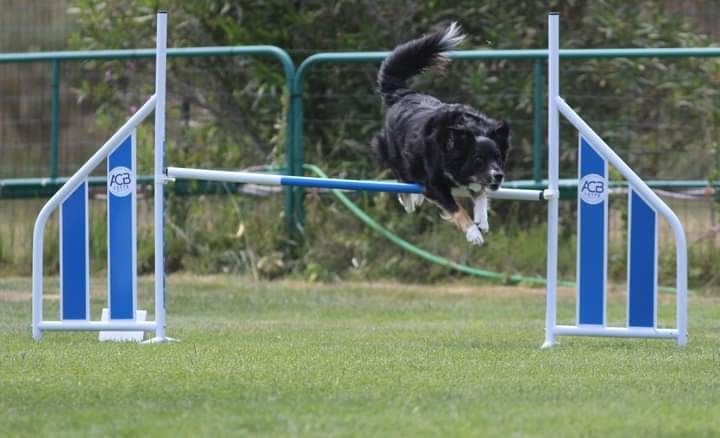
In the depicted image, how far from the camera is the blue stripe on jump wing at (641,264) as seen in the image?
7.00 m

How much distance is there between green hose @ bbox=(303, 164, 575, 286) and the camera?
11.4 metres

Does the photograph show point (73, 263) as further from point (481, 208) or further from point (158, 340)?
point (481, 208)

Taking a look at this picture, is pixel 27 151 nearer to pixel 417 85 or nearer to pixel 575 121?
pixel 417 85

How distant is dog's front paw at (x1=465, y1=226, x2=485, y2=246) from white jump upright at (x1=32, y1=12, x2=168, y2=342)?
1.54 m

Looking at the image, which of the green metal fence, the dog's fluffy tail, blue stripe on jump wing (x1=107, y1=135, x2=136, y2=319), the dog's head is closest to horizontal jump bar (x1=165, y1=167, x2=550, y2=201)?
the dog's head

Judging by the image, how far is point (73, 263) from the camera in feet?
23.8

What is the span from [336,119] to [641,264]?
5622mm

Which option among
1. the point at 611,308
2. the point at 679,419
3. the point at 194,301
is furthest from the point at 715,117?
the point at 679,419

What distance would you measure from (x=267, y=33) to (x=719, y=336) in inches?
241

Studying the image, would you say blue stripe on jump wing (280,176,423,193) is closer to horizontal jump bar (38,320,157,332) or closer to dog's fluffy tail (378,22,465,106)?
horizontal jump bar (38,320,157,332)

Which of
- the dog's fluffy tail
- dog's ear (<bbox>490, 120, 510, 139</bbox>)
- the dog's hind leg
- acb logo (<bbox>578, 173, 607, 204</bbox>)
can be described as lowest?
the dog's hind leg

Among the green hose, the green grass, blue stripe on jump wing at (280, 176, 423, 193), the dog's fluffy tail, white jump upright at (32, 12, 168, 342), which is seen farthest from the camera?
the green hose

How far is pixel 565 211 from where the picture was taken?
1171 cm

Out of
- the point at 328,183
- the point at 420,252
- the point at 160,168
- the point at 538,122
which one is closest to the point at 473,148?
the point at 328,183
